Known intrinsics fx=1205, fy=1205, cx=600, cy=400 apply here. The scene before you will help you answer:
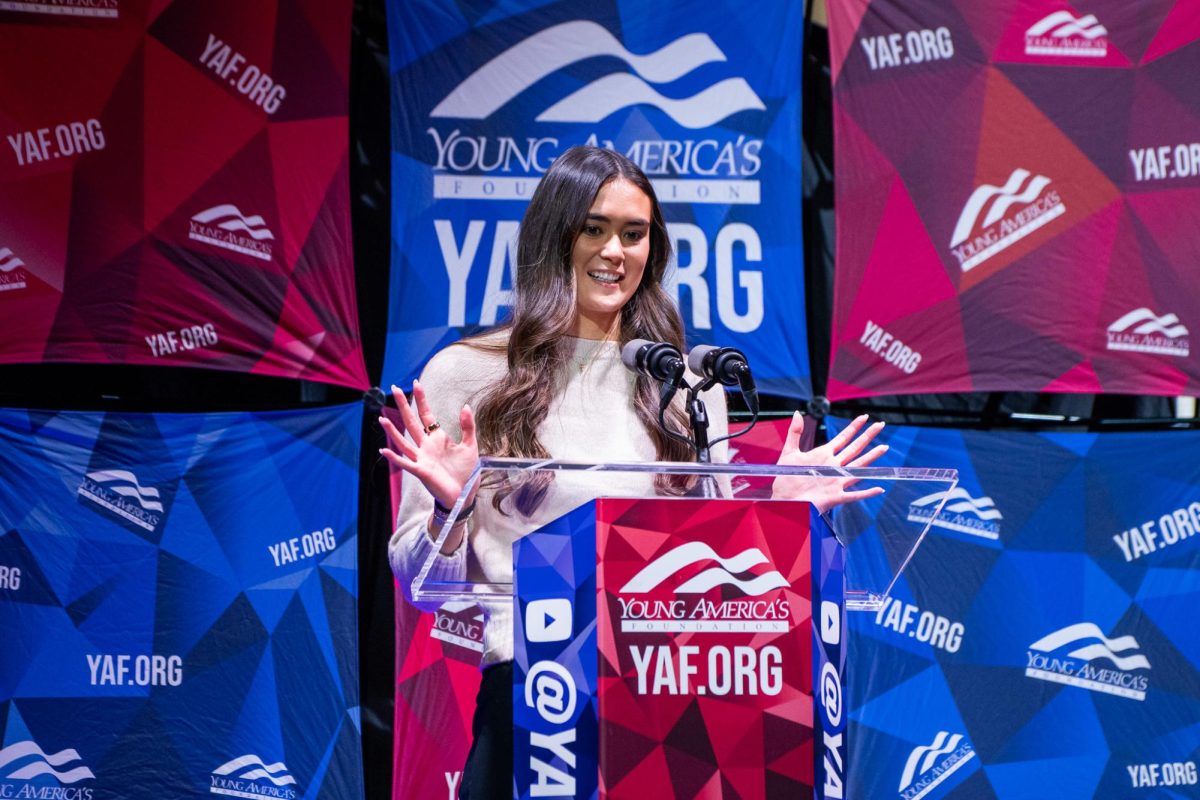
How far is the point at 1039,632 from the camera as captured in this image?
3994 mm

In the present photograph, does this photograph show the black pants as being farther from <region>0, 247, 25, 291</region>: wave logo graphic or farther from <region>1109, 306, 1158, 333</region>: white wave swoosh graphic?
<region>1109, 306, 1158, 333</region>: white wave swoosh graphic

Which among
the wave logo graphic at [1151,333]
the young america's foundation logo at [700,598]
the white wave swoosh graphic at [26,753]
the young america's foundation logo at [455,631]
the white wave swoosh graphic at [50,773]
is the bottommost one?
the white wave swoosh graphic at [50,773]

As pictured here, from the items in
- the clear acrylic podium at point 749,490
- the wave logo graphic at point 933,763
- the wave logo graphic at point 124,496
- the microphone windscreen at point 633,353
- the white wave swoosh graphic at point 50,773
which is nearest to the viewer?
the clear acrylic podium at point 749,490

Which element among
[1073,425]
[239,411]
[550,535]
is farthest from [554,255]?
[1073,425]

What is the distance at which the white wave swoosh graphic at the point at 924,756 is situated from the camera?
12.8 ft

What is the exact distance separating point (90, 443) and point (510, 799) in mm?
2558

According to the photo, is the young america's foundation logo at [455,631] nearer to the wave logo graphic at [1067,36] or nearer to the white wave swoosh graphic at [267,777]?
the white wave swoosh graphic at [267,777]

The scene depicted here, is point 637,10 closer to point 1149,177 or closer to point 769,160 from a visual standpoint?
point 769,160

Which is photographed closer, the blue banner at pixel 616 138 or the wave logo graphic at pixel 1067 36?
the blue banner at pixel 616 138

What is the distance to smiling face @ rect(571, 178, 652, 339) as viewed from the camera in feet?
7.36

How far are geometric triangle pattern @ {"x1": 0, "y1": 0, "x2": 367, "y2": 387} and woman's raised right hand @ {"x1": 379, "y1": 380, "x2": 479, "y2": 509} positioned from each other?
2.17 metres

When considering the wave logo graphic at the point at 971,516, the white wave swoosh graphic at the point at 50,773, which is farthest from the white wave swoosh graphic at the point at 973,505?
the white wave swoosh graphic at the point at 50,773

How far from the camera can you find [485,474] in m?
1.61

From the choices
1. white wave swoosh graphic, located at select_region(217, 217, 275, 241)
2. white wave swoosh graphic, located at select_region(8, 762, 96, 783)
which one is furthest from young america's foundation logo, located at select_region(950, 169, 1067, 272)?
white wave swoosh graphic, located at select_region(8, 762, 96, 783)
